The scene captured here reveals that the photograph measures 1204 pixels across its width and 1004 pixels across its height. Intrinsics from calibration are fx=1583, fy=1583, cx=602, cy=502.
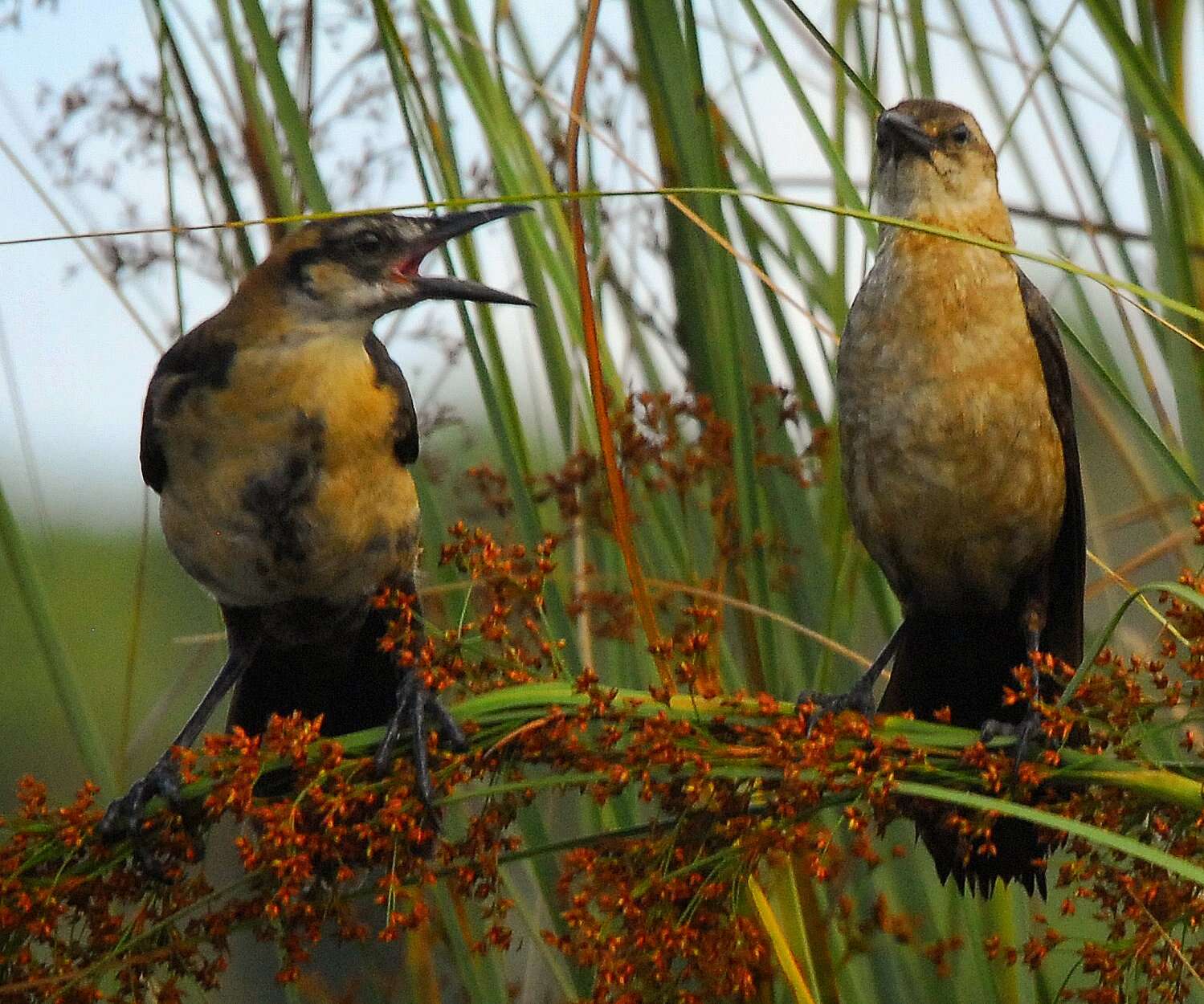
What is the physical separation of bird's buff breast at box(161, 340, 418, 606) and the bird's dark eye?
0.15 m

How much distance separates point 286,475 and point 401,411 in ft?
0.76

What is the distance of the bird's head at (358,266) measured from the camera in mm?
2562

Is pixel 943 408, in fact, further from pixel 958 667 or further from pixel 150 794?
pixel 150 794

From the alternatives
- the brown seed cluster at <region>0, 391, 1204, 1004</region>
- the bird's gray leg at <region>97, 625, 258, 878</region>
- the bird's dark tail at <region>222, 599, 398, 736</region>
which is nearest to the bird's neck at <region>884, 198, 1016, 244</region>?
the brown seed cluster at <region>0, 391, 1204, 1004</region>

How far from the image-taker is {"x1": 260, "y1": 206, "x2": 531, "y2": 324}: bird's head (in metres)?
2.56

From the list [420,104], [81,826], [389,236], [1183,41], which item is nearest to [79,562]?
[389,236]

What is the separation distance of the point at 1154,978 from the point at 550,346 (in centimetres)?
137

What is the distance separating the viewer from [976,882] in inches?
92.0

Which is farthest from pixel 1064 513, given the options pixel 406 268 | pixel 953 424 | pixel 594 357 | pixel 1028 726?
pixel 406 268

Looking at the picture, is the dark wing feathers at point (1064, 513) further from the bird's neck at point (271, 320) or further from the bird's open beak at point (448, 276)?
the bird's neck at point (271, 320)

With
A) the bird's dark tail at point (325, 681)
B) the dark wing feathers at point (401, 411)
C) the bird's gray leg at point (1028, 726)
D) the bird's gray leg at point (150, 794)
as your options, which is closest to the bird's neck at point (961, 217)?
the bird's gray leg at point (1028, 726)

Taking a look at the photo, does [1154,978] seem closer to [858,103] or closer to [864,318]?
[864,318]

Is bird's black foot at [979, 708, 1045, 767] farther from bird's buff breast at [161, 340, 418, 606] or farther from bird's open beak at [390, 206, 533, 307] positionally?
bird's buff breast at [161, 340, 418, 606]

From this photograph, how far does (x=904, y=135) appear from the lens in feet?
8.22
